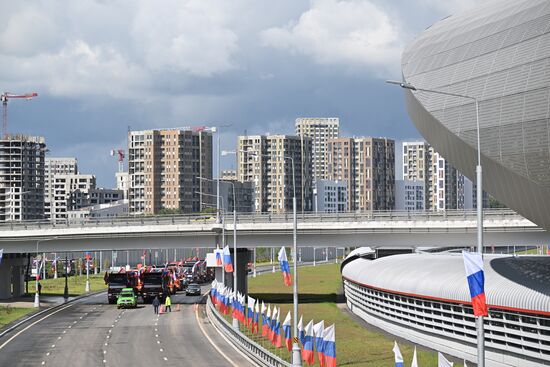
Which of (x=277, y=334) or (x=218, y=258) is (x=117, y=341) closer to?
(x=277, y=334)

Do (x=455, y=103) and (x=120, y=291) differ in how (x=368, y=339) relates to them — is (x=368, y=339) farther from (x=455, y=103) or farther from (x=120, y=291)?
(x=120, y=291)

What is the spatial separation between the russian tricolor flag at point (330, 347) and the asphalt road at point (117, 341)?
10721 mm

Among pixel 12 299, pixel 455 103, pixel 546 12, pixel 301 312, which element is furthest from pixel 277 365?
pixel 12 299

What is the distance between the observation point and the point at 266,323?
5925 centimetres

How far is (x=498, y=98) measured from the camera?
47844 millimetres

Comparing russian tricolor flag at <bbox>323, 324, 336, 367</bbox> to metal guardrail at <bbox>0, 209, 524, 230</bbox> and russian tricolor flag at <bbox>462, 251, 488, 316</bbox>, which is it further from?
metal guardrail at <bbox>0, 209, 524, 230</bbox>

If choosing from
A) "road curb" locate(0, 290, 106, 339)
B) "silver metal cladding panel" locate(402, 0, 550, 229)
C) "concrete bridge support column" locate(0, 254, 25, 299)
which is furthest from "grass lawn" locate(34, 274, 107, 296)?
"silver metal cladding panel" locate(402, 0, 550, 229)

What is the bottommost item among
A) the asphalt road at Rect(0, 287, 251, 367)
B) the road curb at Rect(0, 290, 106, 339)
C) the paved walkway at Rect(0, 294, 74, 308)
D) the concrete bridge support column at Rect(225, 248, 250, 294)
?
the asphalt road at Rect(0, 287, 251, 367)

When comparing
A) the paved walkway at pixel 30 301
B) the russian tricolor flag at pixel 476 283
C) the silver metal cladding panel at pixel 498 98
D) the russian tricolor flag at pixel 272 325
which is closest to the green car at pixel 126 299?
the paved walkway at pixel 30 301

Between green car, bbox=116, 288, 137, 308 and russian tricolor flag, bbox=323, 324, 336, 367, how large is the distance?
57722 millimetres

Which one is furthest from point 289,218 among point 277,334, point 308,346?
point 308,346

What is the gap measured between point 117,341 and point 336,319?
2050 cm

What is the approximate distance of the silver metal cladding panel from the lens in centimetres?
4534

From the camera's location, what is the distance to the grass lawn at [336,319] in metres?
53.4
